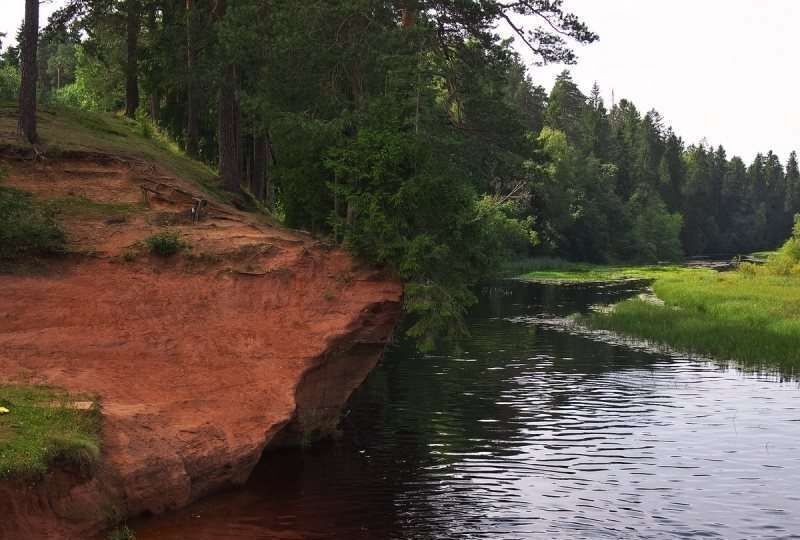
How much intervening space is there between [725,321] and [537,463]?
26.7 m

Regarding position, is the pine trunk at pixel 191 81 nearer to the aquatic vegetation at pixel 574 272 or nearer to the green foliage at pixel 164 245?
the green foliage at pixel 164 245

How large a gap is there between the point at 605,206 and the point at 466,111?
101 m

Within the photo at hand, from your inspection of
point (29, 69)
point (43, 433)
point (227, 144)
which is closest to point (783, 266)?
point (227, 144)

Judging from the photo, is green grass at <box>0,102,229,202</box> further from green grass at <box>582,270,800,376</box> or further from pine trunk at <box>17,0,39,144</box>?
green grass at <box>582,270,800,376</box>

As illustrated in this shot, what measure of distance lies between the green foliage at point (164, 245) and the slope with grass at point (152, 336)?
0.11 ft

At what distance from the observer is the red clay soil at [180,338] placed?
1738 centimetres

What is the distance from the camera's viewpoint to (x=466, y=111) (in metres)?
34.1

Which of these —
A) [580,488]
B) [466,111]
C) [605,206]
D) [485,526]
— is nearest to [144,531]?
[485,526]

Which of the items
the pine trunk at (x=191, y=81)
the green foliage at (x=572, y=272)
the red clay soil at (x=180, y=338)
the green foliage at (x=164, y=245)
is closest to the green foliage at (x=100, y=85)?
the pine trunk at (x=191, y=81)

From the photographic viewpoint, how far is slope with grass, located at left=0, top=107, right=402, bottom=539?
16.1 metres

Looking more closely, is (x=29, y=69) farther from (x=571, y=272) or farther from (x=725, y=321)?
(x=571, y=272)

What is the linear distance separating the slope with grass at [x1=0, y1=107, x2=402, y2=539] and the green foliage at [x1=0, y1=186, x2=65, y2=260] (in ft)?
0.19

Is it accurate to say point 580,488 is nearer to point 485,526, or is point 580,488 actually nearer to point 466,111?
point 485,526

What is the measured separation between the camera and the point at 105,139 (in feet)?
109
